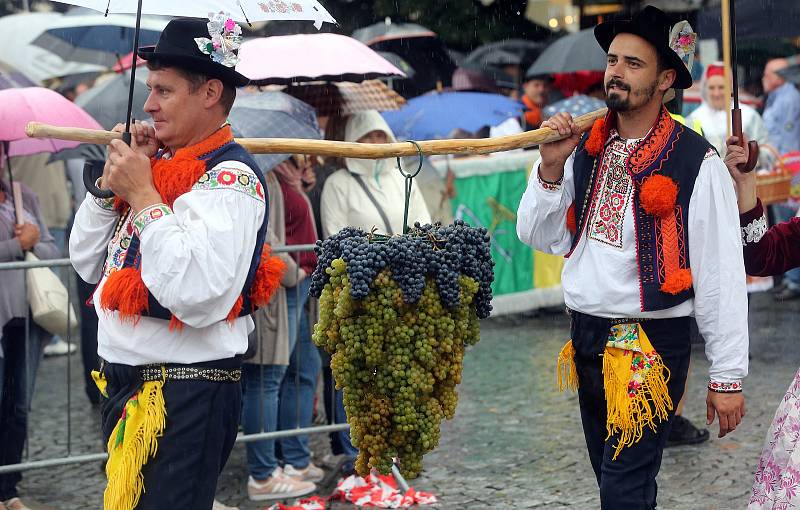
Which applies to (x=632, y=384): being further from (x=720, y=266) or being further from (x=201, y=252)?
(x=201, y=252)

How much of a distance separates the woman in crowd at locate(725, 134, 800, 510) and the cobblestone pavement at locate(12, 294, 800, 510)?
1464 mm

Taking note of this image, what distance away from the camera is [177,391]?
3.65m

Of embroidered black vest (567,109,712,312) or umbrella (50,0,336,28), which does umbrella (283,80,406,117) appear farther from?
embroidered black vest (567,109,712,312)

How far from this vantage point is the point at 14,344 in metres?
6.07

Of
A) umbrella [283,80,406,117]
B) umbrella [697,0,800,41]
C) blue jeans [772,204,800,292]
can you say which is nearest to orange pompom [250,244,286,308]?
umbrella [283,80,406,117]

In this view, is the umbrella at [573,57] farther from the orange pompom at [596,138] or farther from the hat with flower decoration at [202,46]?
the hat with flower decoration at [202,46]

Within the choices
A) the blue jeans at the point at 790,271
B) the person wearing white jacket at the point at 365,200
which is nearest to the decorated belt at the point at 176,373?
the person wearing white jacket at the point at 365,200

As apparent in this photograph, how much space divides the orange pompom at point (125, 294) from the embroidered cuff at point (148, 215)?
138 millimetres

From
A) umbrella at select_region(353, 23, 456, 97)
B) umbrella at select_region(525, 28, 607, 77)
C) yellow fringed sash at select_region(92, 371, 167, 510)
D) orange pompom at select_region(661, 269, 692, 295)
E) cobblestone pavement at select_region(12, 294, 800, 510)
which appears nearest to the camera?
yellow fringed sash at select_region(92, 371, 167, 510)

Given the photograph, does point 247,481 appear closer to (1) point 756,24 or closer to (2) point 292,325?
(2) point 292,325

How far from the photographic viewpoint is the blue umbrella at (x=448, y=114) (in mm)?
10766

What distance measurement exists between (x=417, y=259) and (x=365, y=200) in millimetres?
2935

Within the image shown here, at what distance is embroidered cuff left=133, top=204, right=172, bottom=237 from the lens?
11.3 feet

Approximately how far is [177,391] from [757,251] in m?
2.28
